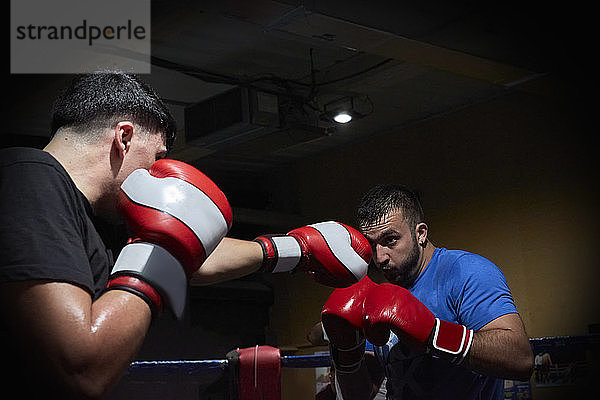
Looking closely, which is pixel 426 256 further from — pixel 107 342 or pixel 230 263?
pixel 107 342

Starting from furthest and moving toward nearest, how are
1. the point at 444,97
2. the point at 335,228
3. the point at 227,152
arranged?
the point at 227,152 < the point at 444,97 < the point at 335,228

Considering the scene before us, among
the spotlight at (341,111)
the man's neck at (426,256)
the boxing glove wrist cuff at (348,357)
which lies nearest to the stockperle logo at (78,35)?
the spotlight at (341,111)

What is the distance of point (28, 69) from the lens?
11.9 feet

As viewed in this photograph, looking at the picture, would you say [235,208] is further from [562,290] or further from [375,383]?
[375,383]

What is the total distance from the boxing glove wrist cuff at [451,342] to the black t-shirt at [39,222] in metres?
0.94

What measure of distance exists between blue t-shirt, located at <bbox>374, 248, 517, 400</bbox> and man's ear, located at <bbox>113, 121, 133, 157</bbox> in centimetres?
102

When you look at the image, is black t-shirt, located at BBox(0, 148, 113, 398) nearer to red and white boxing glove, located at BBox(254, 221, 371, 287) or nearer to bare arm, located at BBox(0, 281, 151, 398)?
bare arm, located at BBox(0, 281, 151, 398)

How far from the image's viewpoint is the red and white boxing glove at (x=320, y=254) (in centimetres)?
152

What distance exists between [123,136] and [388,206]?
122 cm

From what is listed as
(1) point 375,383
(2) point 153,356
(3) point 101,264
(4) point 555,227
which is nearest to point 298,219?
(2) point 153,356

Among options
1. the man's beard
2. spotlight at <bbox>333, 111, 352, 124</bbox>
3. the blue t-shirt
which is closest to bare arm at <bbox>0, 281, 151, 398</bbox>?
the blue t-shirt

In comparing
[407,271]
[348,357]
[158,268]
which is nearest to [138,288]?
[158,268]

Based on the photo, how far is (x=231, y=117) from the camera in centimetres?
419

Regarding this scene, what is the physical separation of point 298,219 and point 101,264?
492 cm
